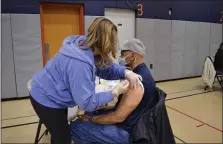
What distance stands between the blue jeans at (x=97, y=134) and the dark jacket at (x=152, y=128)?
88 mm

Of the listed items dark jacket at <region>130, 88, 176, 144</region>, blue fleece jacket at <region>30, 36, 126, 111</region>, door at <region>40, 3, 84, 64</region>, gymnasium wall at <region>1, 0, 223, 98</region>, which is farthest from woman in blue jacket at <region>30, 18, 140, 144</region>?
door at <region>40, 3, 84, 64</region>

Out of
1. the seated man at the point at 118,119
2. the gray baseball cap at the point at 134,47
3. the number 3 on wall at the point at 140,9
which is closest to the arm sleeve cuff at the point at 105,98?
the seated man at the point at 118,119

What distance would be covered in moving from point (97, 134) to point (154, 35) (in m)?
4.86

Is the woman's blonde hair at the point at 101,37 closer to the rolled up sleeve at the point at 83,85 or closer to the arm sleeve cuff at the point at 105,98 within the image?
the rolled up sleeve at the point at 83,85

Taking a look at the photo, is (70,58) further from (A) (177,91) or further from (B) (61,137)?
(A) (177,91)

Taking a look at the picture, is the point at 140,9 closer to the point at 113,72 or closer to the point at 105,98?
the point at 113,72

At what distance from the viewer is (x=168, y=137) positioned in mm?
1566

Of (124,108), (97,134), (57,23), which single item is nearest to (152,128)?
(124,108)

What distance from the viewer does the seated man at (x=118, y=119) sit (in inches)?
60.1

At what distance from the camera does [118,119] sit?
1568mm

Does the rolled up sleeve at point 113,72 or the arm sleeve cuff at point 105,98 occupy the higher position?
the rolled up sleeve at point 113,72

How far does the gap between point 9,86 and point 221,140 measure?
13.1ft

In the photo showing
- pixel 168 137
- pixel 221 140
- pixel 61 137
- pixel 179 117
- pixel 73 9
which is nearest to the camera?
pixel 61 137

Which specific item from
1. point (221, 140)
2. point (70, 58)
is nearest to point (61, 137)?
point (70, 58)
